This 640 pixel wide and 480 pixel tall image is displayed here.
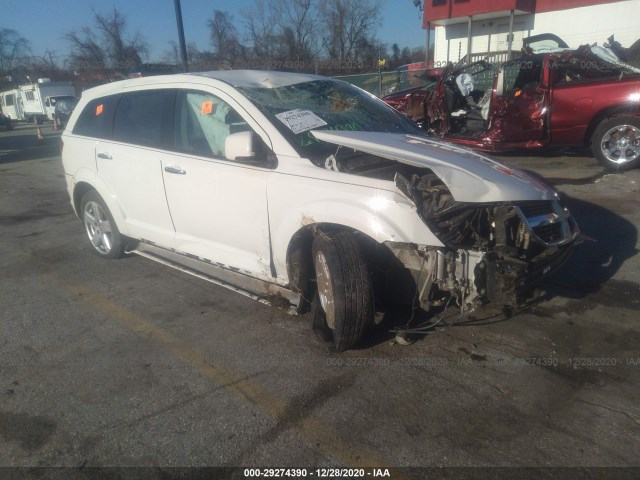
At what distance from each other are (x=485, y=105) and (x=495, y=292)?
730cm

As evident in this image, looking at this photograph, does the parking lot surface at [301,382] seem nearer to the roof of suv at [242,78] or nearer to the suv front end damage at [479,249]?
the suv front end damage at [479,249]

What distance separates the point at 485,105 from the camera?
350 inches

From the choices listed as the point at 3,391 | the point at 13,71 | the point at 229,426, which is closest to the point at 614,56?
the point at 229,426

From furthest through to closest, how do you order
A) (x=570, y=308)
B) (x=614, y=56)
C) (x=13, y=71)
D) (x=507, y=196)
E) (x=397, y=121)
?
(x=13, y=71) < (x=614, y=56) < (x=397, y=121) < (x=570, y=308) < (x=507, y=196)

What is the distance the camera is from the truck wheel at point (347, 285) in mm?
2816

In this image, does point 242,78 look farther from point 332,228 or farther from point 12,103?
point 12,103

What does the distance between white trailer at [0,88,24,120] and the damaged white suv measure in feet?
147

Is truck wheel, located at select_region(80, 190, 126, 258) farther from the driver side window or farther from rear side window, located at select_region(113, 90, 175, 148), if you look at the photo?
the driver side window

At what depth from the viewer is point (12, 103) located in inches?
1693

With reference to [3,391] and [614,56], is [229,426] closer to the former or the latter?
[3,391]

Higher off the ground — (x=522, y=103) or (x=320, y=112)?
(x=320, y=112)

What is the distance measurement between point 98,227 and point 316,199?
3138 millimetres

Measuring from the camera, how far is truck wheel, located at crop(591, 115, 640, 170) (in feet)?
23.2

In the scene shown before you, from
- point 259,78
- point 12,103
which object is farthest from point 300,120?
point 12,103
